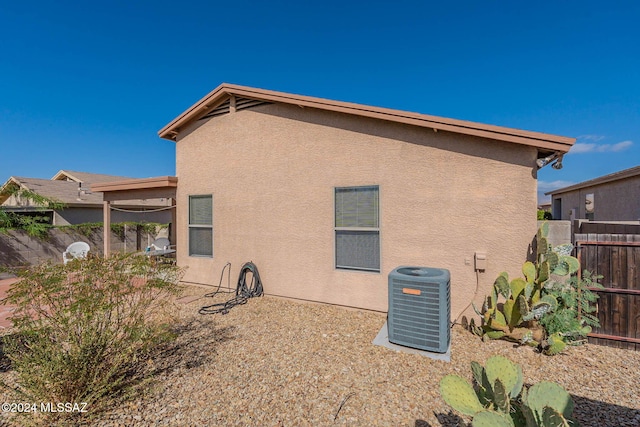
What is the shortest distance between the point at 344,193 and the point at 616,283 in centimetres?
442

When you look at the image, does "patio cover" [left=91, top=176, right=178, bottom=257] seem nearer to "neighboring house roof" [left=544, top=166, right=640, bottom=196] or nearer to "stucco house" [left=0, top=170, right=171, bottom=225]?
"stucco house" [left=0, top=170, right=171, bottom=225]

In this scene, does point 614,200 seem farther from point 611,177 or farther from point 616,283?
point 616,283

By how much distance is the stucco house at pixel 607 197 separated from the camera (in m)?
9.60

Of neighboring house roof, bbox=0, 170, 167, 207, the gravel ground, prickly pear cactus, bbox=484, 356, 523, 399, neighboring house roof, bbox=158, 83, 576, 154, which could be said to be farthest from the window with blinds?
neighboring house roof, bbox=0, 170, 167, 207

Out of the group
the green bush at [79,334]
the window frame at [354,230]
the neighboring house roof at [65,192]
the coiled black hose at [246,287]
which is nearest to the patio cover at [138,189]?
the coiled black hose at [246,287]

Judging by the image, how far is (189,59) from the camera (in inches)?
520

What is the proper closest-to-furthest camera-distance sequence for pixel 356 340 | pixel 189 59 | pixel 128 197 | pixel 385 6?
pixel 356 340 → pixel 128 197 → pixel 385 6 → pixel 189 59

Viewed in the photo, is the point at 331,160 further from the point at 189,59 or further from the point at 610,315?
the point at 189,59

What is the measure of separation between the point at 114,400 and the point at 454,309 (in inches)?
193

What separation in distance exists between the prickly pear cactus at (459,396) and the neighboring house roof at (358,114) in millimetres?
3777

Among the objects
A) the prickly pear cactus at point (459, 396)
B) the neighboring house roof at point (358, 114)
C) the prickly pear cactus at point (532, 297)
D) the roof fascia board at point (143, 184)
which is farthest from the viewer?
the roof fascia board at point (143, 184)

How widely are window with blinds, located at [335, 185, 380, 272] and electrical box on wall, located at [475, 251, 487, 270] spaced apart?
1682mm

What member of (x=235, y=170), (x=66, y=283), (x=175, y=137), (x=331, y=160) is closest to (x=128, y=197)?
(x=175, y=137)

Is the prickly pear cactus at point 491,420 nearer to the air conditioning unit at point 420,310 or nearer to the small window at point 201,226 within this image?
the air conditioning unit at point 420,310
